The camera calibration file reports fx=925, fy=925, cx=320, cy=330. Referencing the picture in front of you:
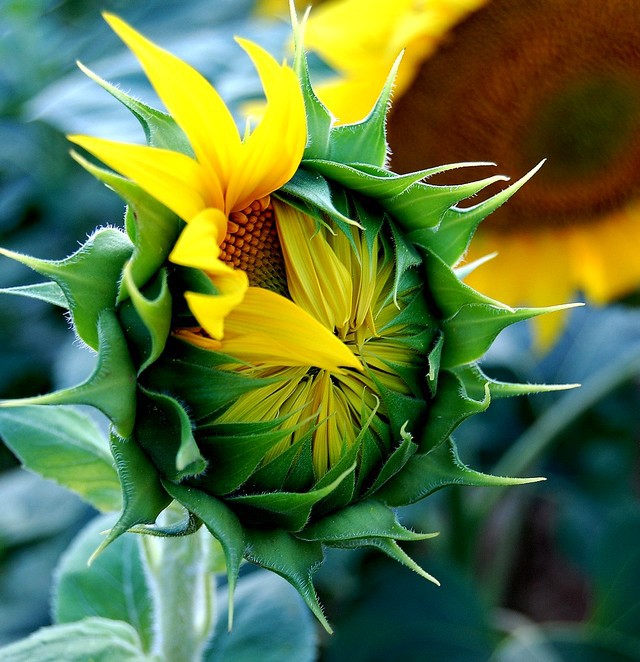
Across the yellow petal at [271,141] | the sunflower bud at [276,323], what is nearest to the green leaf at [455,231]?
the sunflower bud at [276,323]

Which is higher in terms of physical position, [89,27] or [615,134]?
[89,27]

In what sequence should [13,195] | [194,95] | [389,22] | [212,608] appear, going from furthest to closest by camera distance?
[13,195] < [389,22] < [212,608] < [194,95]

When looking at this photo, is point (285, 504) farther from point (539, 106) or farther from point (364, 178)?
point (539, 106)

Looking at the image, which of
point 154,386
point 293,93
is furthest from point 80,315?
point 293,93

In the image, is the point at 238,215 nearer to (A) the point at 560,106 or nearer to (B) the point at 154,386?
(B) the point at 154,386

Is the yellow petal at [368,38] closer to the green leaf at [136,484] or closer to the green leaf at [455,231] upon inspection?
the green leaf at [455,231]
